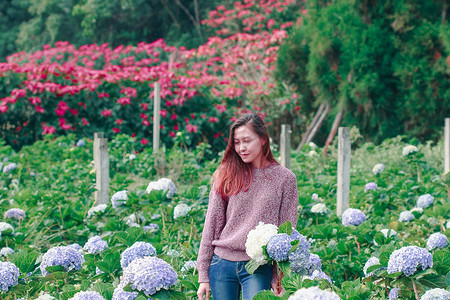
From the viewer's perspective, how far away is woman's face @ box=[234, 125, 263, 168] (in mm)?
1964

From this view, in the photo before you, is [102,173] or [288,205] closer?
[288,205]

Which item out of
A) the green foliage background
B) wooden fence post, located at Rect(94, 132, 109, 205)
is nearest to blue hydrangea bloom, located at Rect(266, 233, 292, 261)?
wooden fence post, located at Rect(94, 132, 109, 205)

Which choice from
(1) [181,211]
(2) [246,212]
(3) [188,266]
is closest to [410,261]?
(2) [246,212]

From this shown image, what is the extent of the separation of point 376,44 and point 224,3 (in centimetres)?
672

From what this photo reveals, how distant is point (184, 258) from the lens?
8.61 ft

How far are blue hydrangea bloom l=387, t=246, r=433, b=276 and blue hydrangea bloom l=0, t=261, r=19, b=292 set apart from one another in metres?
1.15

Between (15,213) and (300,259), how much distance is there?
2112mm

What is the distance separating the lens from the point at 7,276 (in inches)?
67.0

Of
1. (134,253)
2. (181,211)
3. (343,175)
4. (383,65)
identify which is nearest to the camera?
(134,253)

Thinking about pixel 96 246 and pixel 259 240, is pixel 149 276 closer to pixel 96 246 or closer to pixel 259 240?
pixel 259 240

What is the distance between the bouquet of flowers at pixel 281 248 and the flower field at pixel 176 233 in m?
0.04

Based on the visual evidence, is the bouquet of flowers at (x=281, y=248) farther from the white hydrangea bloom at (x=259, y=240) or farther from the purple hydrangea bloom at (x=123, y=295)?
the purple hydrangea bloom at (x=123, y=295)

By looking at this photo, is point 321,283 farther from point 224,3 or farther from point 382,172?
point 224,3

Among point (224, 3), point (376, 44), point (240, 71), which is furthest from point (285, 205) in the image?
point (224, 3)
